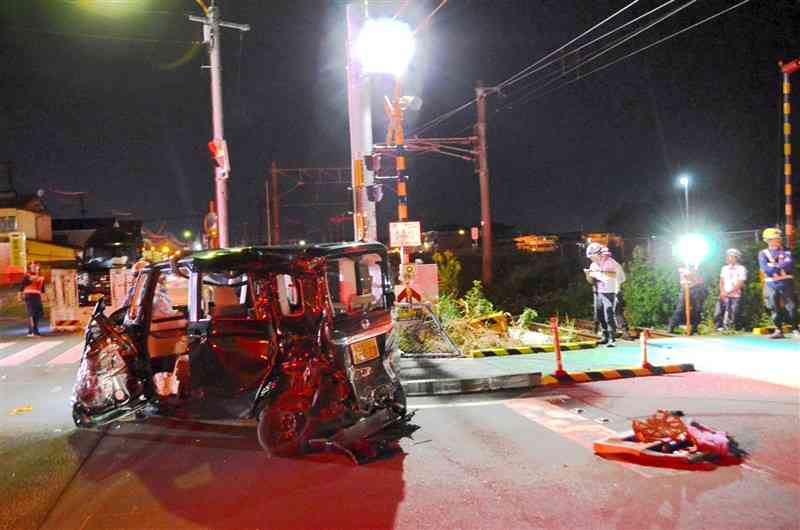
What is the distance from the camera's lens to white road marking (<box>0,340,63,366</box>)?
11815 millimetres

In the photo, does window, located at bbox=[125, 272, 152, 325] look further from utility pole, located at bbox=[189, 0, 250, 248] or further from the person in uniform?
the person in uniform

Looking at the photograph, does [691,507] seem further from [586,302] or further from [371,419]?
[586,302]

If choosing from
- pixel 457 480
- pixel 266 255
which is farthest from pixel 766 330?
pixel 266 255

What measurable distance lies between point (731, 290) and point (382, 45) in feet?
27.8

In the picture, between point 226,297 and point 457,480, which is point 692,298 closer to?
point 457,480

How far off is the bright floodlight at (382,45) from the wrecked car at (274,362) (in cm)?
582

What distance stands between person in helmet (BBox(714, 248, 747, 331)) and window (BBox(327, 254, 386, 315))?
8.32 m

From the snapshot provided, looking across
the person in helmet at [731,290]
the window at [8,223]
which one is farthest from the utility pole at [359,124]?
the window at [8,223]

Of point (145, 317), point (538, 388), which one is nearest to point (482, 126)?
point (538, 388)

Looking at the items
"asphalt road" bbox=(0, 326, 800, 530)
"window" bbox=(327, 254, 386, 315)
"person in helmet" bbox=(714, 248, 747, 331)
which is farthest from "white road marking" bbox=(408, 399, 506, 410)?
"person in helmet" bbox=(714, 248, 747, 331)

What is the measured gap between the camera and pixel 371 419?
6078 mm

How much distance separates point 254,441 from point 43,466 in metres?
1.95

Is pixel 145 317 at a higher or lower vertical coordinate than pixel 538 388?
higher

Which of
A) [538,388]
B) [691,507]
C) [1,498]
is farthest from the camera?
[538,388]
